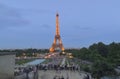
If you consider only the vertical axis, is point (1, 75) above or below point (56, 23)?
below

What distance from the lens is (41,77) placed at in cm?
1786

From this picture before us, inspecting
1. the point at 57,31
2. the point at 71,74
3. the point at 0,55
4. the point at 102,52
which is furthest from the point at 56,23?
the point at 0,55

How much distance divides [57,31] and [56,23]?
9.65ft

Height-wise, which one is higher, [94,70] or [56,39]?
[56,39]

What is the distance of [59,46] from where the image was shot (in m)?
149

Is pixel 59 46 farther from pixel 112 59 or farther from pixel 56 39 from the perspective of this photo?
pixel 112 59

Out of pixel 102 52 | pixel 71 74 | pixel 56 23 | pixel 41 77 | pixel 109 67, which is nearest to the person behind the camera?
pixel 41 77

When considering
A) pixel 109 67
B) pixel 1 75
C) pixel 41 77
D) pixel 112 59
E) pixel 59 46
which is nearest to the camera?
pixel 1 75

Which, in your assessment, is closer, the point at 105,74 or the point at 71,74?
the point at 71,74

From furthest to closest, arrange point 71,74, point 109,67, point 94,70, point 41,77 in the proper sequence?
point 109,67, point 94,70, point 71,74, point 41,77

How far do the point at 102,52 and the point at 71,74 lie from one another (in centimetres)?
9225

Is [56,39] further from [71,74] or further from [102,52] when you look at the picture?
[71,74]

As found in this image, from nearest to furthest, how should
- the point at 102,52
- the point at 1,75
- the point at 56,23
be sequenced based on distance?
the point at 1,75 < the point at 102,52 < the point at 56,23

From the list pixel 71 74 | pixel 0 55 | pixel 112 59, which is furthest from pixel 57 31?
pixel 0 55
